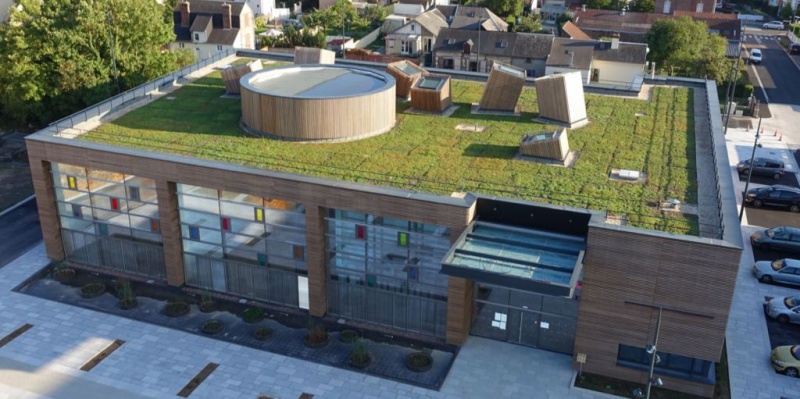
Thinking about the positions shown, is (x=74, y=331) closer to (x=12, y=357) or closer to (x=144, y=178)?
(x=12, y=357)

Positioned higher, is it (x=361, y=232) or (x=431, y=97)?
(x=431, y=97)

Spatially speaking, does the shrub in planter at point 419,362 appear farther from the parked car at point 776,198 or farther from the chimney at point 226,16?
the chimney at point 226,16

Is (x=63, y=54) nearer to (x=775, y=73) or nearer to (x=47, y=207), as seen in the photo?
(x=47, y=207)

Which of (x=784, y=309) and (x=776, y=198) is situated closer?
(x=784, y=309)

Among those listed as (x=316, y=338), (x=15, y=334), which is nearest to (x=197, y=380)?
(x=316, y=338)

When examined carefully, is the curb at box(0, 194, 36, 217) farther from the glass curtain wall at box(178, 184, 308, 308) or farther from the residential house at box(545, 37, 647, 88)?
the residential house at box(545, 37, 647, 88)

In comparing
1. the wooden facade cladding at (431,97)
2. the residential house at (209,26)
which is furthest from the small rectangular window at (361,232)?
the residential house at (209,26)
